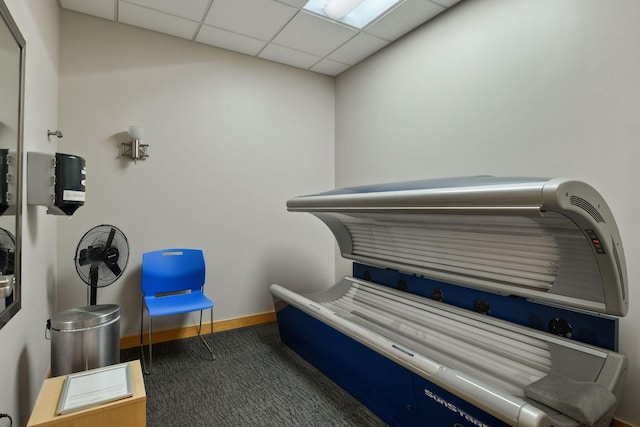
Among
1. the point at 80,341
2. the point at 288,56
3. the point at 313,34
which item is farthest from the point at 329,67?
the point at 80,341

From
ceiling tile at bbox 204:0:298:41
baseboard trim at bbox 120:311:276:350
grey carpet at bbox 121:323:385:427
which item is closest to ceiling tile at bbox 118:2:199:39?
ceiling tile at bbox 204:0:298:41

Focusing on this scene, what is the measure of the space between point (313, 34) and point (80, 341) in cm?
322

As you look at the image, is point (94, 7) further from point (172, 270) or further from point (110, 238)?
point (172, 270)

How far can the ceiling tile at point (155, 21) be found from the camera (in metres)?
2.99

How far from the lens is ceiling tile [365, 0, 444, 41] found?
2.94 metres

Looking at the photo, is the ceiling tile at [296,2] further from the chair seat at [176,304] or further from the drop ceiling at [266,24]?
the chair seat at [176,304]

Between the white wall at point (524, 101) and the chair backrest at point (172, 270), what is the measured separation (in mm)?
2145

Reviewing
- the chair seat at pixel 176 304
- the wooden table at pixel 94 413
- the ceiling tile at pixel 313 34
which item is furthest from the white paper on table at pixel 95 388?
the ceiling tile at pixel 313 34

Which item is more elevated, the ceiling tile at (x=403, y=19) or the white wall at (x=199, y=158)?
the ceiling tile at (x=403, y=19)

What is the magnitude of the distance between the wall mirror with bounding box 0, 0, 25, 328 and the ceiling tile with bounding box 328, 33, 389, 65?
2.77 metres

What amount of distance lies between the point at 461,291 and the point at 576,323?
0.71 meters

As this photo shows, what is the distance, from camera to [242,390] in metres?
2.54

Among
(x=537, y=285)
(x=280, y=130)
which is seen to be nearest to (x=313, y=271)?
(x=280, y=130)

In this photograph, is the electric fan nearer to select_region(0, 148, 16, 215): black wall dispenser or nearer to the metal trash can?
the metal trash can
